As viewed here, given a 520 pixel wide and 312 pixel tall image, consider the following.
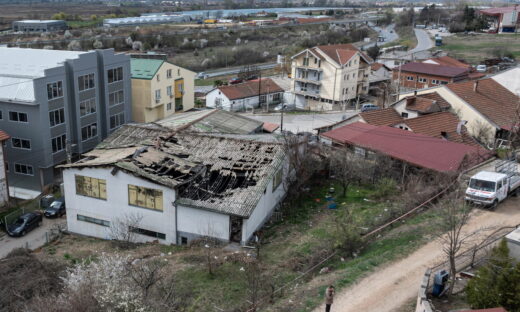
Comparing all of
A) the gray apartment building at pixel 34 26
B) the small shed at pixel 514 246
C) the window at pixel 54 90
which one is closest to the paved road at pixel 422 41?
the window at pixel 54 90

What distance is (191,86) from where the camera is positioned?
5312cm

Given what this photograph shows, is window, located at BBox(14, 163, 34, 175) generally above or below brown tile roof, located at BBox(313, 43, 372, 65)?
below

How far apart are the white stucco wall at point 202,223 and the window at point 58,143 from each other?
15277 millimetres

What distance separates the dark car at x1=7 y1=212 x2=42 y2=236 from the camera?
2661 centimetres

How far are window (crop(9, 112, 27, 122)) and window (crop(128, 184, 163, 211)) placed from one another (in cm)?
1341

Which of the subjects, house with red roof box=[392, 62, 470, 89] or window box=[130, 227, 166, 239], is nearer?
window box=[130, 227, 166, 239]

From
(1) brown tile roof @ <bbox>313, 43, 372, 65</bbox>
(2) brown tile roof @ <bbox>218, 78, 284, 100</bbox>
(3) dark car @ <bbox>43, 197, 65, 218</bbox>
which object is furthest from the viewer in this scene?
(1) brown tile roof @ <bbox>313, 43, 372, 65</bbox>

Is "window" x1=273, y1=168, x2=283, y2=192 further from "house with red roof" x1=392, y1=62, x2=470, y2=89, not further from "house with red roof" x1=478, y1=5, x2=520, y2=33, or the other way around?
"house with red roof" x1=478, y1=5, x2=520, y2=33

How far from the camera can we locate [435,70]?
58094mm

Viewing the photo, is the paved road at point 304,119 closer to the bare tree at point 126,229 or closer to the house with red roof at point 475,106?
the house with red roof at point 475,106

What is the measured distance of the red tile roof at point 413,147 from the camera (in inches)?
1045

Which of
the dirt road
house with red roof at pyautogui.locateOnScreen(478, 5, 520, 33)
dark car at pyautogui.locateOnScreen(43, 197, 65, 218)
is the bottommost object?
dark car at pyautogui.locateOnScreen(43, 197, 65, 218)

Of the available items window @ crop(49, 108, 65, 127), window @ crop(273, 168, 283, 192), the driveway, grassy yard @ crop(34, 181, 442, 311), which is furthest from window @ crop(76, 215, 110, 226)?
window @ crop(49, 108, 65, 127)

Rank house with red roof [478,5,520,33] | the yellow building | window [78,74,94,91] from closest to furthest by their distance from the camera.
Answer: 1. window [78,74,94,91]
2. the yellow building
3. house with red roof [478,5,520,33]
